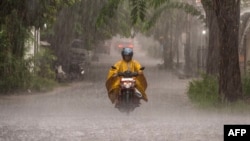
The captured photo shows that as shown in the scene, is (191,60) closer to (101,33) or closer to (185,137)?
(101,33)

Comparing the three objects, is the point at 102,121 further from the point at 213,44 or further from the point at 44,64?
the point at 44,64

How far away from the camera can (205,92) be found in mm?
17078

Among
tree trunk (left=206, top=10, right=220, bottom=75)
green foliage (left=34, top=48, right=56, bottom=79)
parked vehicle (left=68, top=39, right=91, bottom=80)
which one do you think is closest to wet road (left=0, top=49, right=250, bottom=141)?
tree trunk (left=206, top=10, right=220, bottom=75)

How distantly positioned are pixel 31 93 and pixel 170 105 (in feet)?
22.8

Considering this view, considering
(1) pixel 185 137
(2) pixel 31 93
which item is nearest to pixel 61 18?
(2) pixel 31 93

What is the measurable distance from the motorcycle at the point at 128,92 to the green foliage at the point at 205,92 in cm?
312

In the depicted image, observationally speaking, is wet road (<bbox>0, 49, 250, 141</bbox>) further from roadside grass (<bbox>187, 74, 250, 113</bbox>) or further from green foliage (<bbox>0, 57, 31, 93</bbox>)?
green foliage (<bbox>0, 57, 31, 93</bbox>)

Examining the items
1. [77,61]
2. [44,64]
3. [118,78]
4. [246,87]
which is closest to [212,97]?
[246,87]

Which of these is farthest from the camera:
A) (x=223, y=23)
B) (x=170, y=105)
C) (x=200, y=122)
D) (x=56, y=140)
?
(x=170, y=105)

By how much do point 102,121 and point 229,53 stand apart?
4.79m

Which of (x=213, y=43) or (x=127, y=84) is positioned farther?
(x=213, y=43)

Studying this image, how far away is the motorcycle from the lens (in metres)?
13.4

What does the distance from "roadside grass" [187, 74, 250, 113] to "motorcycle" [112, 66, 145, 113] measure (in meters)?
2.92

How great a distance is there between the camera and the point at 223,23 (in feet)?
52.0
